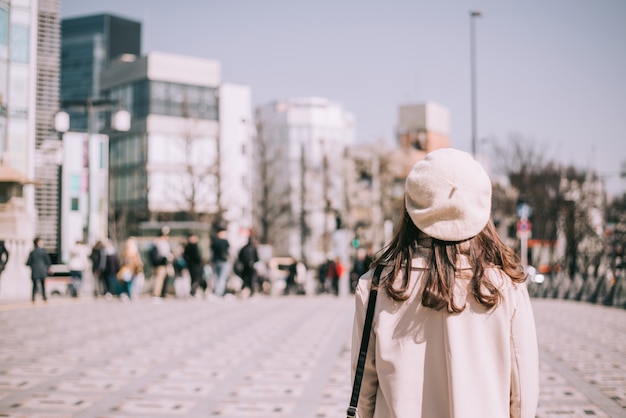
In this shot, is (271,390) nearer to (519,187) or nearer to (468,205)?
(468,205)

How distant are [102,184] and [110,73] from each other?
13.9m

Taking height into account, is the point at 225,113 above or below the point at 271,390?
above

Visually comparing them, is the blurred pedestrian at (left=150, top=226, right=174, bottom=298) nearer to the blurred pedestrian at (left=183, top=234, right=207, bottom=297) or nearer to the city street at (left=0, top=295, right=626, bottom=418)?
the blurred pedestrian at (left=183, top=234, right=207, bottom=297)

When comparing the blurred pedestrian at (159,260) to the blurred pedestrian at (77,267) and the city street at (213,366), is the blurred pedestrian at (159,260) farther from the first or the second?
the city street at (213,366)

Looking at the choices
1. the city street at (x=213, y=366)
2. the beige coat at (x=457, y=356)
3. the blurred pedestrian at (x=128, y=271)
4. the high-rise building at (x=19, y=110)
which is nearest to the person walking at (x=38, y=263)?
the blurred pedestrian at (x=128, y=271)

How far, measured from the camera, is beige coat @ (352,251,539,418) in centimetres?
274

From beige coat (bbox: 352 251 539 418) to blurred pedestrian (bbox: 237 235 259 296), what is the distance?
19652mm

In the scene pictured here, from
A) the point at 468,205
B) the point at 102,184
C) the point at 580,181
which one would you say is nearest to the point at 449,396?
the point at 468,205

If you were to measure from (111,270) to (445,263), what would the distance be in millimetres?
20904

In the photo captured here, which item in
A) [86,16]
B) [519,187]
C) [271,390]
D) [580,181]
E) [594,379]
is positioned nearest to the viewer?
[271,390]

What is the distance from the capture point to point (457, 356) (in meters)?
2.73

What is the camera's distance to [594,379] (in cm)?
841

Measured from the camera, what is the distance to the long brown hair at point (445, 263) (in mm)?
2762

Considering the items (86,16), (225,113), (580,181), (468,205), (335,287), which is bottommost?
(335,287)
